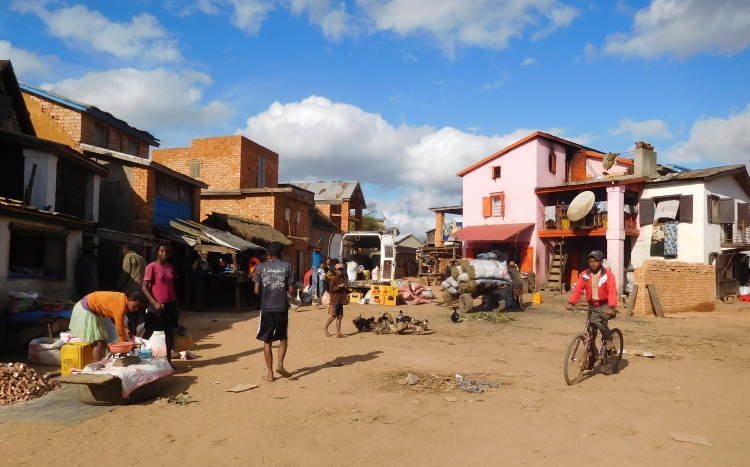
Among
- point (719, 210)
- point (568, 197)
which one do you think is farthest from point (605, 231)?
point (719, 210)

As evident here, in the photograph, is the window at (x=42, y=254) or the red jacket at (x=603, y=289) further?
the window at (x=42, y=254)

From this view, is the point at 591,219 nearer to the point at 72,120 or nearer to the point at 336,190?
the point at 336,190

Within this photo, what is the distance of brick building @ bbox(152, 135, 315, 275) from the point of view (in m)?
24.4

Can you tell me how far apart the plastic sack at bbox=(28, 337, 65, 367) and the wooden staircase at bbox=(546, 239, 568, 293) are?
2339 centimetres

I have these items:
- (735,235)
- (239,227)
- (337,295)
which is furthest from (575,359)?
(735,235)

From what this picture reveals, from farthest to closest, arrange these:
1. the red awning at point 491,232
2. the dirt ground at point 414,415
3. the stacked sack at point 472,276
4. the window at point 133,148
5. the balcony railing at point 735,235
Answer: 1. the red awning at point 491,232
2. the balcony railing at point 735,235
3. the window at point 133,148
4. the stacked sack at point 472,276
5. the dirt ground at point 414,415

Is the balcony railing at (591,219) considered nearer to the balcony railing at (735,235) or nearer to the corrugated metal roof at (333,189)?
the balcony railing at (735,235)

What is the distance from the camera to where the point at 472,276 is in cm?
1557

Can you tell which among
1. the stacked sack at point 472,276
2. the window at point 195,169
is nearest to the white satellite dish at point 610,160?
the stacked sack at point 472,276

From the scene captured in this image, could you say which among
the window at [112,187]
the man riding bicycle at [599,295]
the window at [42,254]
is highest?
the window at [112,187]

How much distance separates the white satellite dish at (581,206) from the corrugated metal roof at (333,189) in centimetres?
1817

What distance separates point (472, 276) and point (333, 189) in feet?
87.8

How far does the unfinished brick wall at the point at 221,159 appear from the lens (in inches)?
1022

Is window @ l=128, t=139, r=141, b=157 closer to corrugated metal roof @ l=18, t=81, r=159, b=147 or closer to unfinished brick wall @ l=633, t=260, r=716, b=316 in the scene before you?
corrugated metal roof @ l=18, t=81, r=159, b=147
